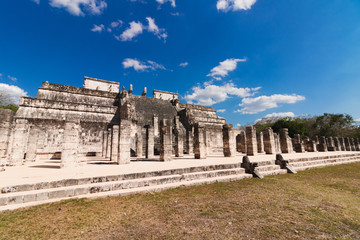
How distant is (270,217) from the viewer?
2900 millimetres

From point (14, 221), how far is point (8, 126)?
Answer: 6.82 metres

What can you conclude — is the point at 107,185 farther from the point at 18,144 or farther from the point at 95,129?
the point at 95,129

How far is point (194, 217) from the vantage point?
2.92 m

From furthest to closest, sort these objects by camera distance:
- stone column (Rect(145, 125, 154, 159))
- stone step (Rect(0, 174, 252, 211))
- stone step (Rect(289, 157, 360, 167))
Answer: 1. stone column (Rect(145, 125, 154, 159))
2. stone step (Rect(289, 157, 360, 167))
3. stone step (Rect(0, 174, 252, 211))

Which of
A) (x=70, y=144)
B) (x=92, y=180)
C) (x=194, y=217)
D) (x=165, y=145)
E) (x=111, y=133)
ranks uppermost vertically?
(x=111, y=133)

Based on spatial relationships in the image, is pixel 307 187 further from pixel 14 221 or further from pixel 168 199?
pixel 14 221

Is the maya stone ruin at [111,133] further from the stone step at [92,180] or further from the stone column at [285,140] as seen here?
the stone step at [92,180]

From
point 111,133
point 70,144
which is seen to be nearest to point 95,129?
point 111,133

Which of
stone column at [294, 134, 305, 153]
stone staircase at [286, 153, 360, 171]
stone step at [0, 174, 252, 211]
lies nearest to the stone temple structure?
stone staircase at [286, 153, 360, 171]

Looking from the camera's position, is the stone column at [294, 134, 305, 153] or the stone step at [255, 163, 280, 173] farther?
the stone column at [294, 134, 305, 153]

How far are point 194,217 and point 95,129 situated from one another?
16.6 m

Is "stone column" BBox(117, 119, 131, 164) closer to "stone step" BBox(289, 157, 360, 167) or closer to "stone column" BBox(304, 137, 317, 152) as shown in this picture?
"stone step" BBox(289, 157, 360, 167)

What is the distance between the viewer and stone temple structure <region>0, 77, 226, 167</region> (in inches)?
327

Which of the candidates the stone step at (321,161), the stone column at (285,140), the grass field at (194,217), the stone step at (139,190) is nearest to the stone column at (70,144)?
the stone step at (139,190)
